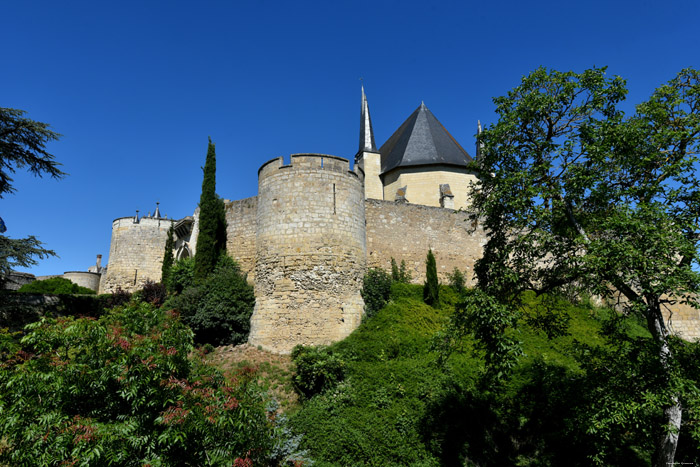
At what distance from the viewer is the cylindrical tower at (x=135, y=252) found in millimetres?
25797

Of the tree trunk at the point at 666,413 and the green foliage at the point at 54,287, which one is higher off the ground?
the green foliage at the point at 54,287

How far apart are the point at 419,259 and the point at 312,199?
723cm

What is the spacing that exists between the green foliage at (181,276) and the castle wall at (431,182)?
1381 cm

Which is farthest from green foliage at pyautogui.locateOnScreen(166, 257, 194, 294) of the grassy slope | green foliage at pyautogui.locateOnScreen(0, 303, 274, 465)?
green foliage at pyautogui.locateOnScreen(0, 303, 274, 465)

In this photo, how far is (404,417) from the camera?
10.2m

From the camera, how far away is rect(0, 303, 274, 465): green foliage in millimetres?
5863

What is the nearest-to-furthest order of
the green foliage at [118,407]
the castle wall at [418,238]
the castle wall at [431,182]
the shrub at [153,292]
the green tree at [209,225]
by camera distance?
the green foliage at [118,407]
the green tree at [209,225]
the castle wall at [418,238]
the shrub at [153,292]
the castle wall at [431,182]

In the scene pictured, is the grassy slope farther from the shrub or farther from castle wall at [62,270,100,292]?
castle wall at [62,270,100,292]

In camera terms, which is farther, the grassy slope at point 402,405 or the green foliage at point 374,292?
the green foliage at point 374,292

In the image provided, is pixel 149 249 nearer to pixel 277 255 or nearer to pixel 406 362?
pixel 277 255

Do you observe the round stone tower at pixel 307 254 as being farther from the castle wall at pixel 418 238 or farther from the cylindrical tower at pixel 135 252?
the cylindrical tower at pixel 135 252

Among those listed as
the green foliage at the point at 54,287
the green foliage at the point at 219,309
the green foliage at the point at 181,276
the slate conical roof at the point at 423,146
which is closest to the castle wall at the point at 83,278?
the green foliage at the point at 54,287

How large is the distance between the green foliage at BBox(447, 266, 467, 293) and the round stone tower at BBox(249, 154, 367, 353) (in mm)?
6074

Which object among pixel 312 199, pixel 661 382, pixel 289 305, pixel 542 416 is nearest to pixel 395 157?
pixel 312 199
